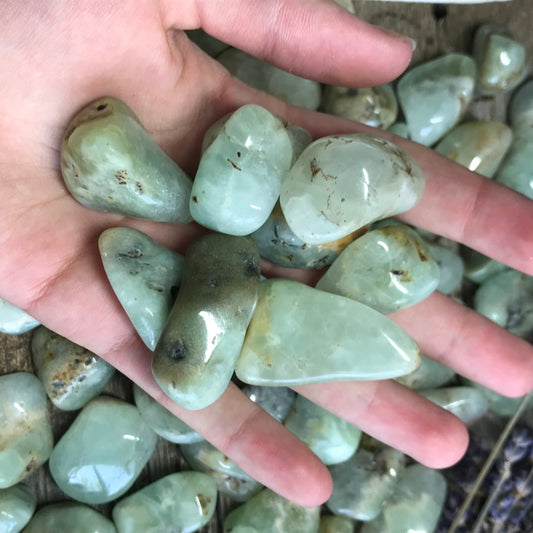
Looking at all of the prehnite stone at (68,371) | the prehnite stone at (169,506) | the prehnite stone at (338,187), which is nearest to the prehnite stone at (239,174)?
the prehnite stone at (338,187)

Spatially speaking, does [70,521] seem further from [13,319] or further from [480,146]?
[480,146]

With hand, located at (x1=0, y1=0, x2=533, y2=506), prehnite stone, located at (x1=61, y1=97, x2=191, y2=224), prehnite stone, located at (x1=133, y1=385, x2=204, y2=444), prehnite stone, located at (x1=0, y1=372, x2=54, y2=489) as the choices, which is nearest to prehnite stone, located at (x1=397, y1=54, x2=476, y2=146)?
hand, located at (x1=0, y1=0, x2=533, y2=506)

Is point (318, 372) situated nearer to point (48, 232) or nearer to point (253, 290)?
point (253, 290)

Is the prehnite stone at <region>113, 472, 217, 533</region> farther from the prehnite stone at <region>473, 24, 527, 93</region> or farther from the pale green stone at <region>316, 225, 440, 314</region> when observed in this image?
the prehnite stone at <region>473, 24, 527, 93</region>

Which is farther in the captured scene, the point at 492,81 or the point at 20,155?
the point at 492,81

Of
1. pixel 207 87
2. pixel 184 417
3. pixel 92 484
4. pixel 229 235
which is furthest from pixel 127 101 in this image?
pixel 92 484

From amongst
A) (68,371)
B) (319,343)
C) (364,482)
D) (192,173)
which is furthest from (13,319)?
(364,482)
